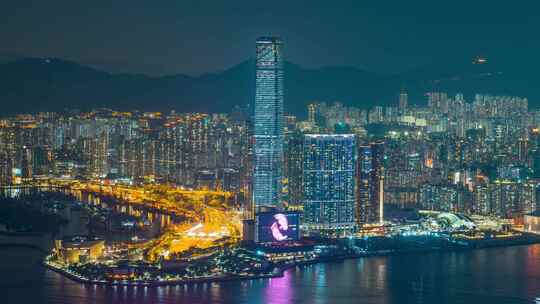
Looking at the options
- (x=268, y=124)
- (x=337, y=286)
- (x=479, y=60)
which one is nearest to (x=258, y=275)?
(x=337, y=286)

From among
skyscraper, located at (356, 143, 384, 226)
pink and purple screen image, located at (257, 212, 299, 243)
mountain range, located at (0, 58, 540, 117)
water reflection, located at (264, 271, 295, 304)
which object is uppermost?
mountain range, located at (0, 58, 540, 117)

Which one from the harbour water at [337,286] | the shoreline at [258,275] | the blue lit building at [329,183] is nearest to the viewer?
the harbour water at [337,286]

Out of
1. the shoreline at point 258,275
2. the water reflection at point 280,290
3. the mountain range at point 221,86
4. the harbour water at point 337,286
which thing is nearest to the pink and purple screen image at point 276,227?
the shoreline at point 258,275

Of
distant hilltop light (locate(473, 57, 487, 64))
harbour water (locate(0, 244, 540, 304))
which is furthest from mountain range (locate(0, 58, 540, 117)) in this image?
harbour water (locate(0, 244, 540, 304))

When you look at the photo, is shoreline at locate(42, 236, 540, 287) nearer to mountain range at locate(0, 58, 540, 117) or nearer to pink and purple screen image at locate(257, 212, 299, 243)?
pink and purple screen image at locate(257, 212, 299, 243)

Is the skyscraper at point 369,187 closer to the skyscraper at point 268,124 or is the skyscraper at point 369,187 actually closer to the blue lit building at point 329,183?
the blue lit building at point 329,183

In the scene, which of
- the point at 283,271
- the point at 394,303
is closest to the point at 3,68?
the point at 283,271

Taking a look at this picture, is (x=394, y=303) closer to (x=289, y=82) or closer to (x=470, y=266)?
(x=470, y=266)
